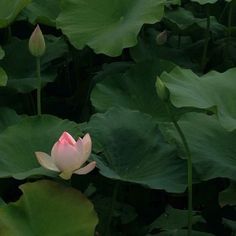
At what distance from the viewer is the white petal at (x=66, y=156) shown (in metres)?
1.23

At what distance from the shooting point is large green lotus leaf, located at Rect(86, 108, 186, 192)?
132 cm

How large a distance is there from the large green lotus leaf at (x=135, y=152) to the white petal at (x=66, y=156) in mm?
57

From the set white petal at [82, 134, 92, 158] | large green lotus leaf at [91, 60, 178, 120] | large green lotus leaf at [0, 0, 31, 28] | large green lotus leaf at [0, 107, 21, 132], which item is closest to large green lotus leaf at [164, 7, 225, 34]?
large green lotus leaf at [91, 60, 178, 120]

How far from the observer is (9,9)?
6.12 ft

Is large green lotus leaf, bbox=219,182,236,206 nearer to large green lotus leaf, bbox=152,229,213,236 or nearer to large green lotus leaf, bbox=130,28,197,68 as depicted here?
large green lotus leaf, bbox=152,229,213,236

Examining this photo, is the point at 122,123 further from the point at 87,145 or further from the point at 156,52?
the point at 156,52

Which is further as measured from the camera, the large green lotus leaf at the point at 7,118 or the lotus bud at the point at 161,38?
the lotus bud at the point at 161,38

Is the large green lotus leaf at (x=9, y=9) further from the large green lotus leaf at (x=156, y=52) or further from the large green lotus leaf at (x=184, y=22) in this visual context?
the large green lotus leaf at (x=184, y=22)

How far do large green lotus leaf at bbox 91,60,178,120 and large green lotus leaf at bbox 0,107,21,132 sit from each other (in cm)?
18

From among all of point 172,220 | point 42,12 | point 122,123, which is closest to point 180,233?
point 172,220

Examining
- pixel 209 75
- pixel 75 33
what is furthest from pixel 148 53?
pixel 209 75

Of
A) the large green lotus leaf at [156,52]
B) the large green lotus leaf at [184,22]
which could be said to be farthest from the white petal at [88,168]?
the large green lotus leaf at [184,22]

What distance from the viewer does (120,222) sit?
156 cm

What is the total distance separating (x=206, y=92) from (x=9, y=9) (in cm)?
68
